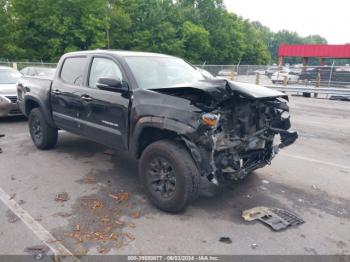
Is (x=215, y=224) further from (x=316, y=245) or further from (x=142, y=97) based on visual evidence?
(x=142, y=97)

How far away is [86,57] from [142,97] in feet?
5.69

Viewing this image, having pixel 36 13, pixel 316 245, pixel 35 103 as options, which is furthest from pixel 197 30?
pixel 316 245

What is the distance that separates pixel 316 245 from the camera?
3430 mm

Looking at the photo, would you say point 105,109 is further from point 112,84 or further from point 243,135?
point 243,135

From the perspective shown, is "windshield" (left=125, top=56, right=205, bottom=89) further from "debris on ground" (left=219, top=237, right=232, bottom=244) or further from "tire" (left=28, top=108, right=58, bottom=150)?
"tire" (left=28, top=108, right=58, bottom=150)

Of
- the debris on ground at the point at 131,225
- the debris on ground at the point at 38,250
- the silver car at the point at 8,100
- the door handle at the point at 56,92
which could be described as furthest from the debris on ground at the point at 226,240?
the silver car at the point at 8,100

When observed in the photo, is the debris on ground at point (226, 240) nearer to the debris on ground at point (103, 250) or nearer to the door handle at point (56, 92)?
the debris on ground at point (103, 250)

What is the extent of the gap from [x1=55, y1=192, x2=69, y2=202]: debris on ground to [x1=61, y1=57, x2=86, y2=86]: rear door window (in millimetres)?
1814

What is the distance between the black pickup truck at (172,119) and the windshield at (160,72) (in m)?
0.02

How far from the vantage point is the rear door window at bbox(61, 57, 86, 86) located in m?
5.44

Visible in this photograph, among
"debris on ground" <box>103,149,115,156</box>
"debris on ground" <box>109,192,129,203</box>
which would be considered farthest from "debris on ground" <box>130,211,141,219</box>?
"debris on ground" <box>103,149,115,156</box>

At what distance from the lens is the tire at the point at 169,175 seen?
3.78 metres

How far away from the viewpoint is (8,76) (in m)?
10.1

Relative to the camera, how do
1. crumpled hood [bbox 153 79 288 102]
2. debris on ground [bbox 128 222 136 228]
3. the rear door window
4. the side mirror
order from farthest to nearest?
the rear door window → the side mirror → crumpled hood [bbox 153 79 288 102] → debris on ground [bbox 128 222 136 228]
